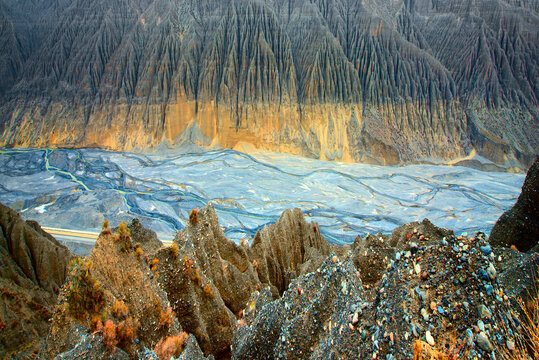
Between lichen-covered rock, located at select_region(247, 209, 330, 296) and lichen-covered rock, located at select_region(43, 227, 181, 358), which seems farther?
lichen-covered rock, located at select_region(247, 209, 330, 296)

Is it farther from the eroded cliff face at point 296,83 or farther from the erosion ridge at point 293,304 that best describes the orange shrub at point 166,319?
the eroded cliff face at point 296,83

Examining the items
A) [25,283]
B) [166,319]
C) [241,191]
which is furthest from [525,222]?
[241,191]

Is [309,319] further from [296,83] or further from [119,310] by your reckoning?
[296,83]

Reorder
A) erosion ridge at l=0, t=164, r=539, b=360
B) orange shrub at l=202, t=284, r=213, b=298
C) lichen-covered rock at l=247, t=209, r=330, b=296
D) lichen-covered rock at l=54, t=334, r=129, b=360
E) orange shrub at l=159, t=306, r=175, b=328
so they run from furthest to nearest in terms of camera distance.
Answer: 1. lichen-covered rock at l=247, t=209, r=330, b=296
2. orange shrub at l=202, t=284, r=213, b=298
3. orange shrub at l=159, t=306, r=175, b=328
4. lichen-covered rock at l=54, t=334, r=129, b=360
5. erosion ridge at l=0, t=164, r=539, b=360

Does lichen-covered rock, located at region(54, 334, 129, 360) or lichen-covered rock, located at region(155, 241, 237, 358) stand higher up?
lichen-covered rock, located at region(54, 334, 129, 360)

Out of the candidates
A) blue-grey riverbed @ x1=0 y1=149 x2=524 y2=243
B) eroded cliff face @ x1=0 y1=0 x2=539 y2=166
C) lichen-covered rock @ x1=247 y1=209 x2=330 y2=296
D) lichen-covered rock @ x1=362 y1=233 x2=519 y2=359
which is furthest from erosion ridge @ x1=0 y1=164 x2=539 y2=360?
eroded cliff face @ x1=0 y1=0 x2=539 y2=166

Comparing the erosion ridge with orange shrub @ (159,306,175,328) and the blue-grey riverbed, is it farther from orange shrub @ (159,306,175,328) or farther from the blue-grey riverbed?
the blue-grey riverbed

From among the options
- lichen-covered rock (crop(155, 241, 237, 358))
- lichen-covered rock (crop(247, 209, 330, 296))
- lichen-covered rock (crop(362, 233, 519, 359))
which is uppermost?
lichen-covered rock (crop(362, 233, 519, 359))
